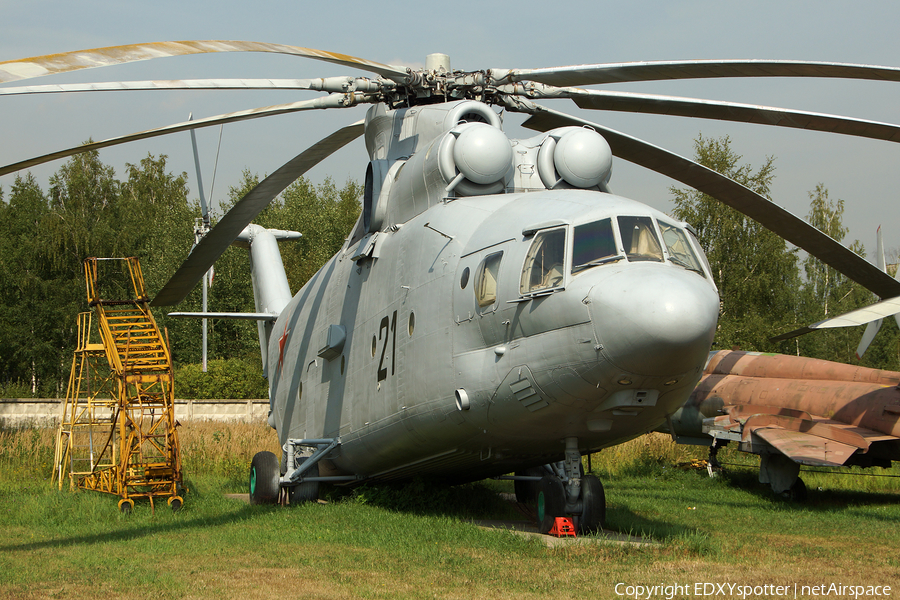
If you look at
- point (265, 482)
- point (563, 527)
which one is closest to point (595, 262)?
point (563, 527)

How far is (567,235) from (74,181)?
49487 millimetres

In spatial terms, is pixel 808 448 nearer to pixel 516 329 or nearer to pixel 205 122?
pixel 516 329

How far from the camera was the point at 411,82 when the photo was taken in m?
10.6

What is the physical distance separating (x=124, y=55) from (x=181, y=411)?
28.4 metres

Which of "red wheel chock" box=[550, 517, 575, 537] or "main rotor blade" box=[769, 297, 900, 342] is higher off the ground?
"main rotor blade" box=[769, 297, 900, 342]

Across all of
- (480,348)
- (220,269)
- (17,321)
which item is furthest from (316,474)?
(17,321)

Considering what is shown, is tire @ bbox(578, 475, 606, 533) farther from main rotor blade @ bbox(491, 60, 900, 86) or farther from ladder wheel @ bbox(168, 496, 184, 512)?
ladder wheel @ bbox(168, 496, 184, 512)

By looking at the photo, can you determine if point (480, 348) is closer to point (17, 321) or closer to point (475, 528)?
point (475, 528)

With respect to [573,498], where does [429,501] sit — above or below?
below

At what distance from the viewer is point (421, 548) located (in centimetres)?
828

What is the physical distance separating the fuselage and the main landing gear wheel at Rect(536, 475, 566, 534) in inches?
14.8

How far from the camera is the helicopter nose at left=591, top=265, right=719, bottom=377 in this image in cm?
696

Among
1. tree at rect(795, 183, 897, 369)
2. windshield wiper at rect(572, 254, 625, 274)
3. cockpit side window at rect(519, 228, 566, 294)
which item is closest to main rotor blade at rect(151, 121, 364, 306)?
cockpit side window at rect(519, 228, 566, 294)

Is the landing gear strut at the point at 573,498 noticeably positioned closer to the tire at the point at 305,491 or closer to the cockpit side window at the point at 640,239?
the cockpit side window at the point at 640,239
